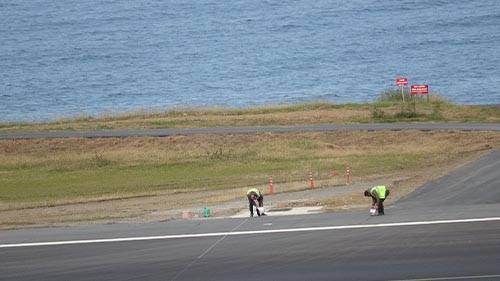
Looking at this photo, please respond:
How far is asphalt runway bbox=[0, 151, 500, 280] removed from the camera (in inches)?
1168

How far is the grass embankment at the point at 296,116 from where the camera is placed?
3009 inches

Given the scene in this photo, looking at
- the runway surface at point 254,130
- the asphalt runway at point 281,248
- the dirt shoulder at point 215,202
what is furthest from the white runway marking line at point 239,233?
the runway surface at point 254,130

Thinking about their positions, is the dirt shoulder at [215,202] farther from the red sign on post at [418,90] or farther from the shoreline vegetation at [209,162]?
the red sign on post at [418,90]

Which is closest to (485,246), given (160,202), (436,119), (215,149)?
(160,202)

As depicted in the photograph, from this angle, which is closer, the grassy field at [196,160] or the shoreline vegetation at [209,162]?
the shoreline vegetation at [209,162]

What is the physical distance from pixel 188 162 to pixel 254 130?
404 inches

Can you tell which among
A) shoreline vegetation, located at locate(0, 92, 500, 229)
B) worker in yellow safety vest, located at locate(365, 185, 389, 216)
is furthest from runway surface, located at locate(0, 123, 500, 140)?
worker in yellow safety vest, located at locate(365, 185, 389, 216)

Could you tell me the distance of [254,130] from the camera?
7325 cm

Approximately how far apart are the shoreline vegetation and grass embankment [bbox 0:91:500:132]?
0.11m

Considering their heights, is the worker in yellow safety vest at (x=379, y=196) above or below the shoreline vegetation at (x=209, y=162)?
below

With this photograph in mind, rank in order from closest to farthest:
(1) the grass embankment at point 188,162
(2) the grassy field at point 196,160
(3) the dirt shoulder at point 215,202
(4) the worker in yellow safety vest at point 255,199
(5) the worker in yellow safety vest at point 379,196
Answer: (5) the worker in yellow safety vest at point 379,196 → (4) the worker in yellow safety vest at point 255,199 → (3) the dirt shoulder at point 215,202 → (1) the grass embankment at point 188,162 → (2) the grassy field at point 196,160

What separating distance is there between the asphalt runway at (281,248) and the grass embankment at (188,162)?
9.66 meters

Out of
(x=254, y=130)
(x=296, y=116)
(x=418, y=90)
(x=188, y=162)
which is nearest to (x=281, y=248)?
(x=188, y=162)

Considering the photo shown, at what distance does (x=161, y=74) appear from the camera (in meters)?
159
